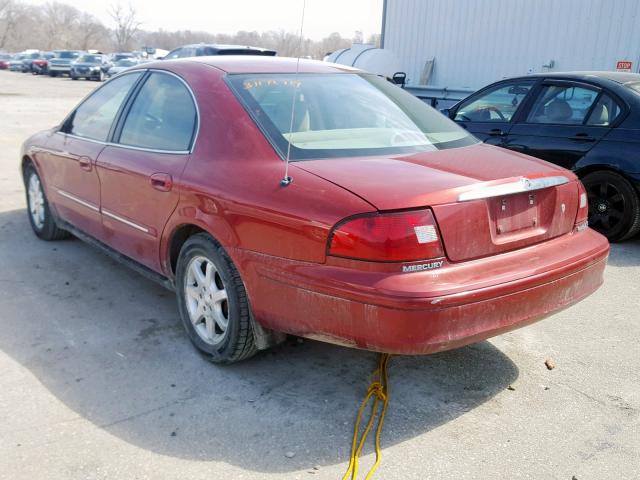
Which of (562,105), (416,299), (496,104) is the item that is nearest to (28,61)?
(496,104)

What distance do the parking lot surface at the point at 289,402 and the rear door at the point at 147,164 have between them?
1.77 ft

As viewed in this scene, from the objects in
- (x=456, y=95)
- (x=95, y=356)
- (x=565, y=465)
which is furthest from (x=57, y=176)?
(x=456, y=95)

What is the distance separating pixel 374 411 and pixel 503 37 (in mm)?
11052

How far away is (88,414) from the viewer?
9.45 feet

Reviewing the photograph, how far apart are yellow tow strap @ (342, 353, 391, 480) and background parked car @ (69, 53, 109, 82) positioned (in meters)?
40.6

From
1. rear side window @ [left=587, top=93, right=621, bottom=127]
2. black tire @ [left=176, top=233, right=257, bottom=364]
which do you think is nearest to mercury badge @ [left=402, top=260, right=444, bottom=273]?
black tire @ [left=176, top=233, right=257, bottom=364]

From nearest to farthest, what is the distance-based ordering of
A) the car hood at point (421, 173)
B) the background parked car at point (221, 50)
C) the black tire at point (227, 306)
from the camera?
1. the car hood at point (421, 173)
2. the black tire at point (227, 306)
3. the background parked car at point (221, 50)

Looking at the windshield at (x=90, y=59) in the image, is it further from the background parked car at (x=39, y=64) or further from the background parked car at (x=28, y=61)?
the background parked car at (x=28, y=61)

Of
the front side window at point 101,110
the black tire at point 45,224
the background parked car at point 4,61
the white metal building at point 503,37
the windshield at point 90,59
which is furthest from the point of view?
the background parked car at point 4,61

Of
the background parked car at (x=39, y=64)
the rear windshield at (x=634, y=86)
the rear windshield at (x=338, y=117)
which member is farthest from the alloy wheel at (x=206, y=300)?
the background parked car at (x=39, y=64)

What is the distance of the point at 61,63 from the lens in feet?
143

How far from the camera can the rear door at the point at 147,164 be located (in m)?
3.49

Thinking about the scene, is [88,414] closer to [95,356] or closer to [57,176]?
[95,356]

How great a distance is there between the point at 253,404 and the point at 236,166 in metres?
1.16
